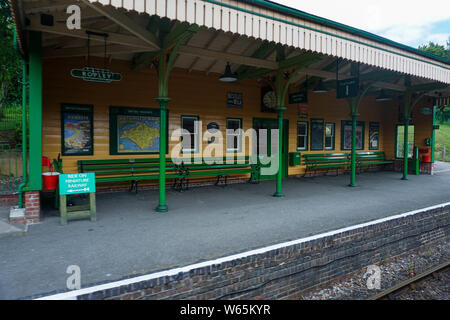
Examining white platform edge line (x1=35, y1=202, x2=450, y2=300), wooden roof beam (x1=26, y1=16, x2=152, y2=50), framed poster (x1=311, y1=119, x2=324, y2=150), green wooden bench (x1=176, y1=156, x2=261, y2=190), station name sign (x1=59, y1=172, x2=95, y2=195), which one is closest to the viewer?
white platform edge line (x1=35, y1=202, x2=450, y2=300)

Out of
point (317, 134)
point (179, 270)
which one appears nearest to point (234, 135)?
point (317, 134)

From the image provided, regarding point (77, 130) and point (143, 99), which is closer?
point (77, 130)

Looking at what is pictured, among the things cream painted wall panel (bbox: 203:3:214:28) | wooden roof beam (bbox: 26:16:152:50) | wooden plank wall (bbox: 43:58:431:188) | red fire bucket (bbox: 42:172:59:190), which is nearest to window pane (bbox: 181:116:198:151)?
wooden plank wall (bbox: 43:58:431:188)

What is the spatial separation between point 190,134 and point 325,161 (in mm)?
5666

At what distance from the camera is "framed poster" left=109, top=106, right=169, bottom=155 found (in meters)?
7.67

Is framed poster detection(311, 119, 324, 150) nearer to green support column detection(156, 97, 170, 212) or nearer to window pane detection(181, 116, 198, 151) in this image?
window pane detection(181, 116, 198, 151)

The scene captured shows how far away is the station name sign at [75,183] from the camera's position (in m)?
5.17

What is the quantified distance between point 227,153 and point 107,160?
3519 millimetres

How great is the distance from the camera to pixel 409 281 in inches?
192

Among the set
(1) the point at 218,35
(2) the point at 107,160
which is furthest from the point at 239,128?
(2) the point at 107,160

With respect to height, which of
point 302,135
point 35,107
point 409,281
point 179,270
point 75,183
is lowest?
point 409,281

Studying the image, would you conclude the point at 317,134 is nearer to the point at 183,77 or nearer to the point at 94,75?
the point at 183,77

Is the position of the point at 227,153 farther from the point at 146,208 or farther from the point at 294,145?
the point at 146,208

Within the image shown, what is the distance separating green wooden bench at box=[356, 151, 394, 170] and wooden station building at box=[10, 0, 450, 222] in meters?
0.80
